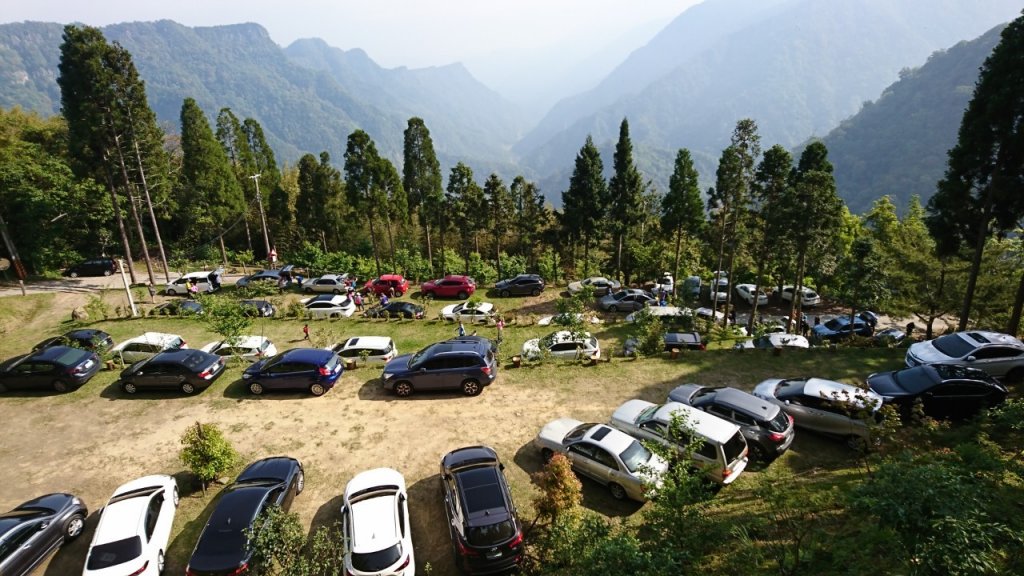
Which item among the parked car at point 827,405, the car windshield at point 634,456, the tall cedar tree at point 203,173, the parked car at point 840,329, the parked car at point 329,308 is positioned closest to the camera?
the car windshield at point 634,456

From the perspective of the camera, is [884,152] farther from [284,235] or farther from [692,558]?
[692,558]

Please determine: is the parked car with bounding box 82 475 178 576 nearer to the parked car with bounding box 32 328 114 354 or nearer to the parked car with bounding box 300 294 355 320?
the parked car with bounding box 32 328 114 354

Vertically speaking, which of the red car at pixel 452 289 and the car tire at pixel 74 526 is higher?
the car tire at pixel 74 526

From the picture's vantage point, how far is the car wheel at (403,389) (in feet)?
58.6

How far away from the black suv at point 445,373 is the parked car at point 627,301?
56.9ft

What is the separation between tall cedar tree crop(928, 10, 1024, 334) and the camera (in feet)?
60.6

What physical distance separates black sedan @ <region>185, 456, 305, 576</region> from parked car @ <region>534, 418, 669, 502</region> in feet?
22.5

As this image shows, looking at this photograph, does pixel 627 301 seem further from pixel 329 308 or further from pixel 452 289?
pixel 329 308

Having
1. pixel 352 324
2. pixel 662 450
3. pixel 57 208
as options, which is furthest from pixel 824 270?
pixel 57 208

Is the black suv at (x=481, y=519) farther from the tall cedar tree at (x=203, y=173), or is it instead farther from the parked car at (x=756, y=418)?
the tall cedar tree at (x=203, y=173)

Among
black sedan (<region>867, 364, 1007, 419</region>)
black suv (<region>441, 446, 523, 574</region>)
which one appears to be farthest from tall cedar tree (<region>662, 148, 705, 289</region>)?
black suv (<region>441, 446, 523, 574</region>)

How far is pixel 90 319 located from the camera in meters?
28.3

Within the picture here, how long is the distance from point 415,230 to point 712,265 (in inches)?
1327

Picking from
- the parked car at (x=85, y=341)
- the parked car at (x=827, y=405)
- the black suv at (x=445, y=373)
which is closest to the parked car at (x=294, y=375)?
the black suv at (x=445, y=373)
